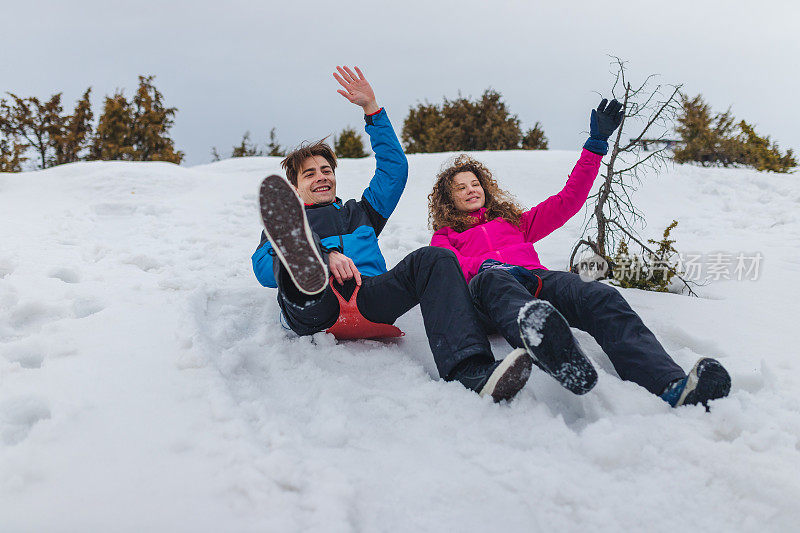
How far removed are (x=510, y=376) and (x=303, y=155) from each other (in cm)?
194

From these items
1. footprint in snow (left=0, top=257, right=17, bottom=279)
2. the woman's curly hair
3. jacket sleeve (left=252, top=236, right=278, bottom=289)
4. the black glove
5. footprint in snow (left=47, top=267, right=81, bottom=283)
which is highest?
the black glove

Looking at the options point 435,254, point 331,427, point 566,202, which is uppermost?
point 566,202

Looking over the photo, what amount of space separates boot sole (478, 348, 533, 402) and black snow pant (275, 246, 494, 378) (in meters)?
0.18

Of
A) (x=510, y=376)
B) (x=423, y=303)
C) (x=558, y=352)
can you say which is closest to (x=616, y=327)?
(x=558, y=352)

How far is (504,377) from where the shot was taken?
1619mm

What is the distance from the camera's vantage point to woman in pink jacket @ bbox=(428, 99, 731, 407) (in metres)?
1.61

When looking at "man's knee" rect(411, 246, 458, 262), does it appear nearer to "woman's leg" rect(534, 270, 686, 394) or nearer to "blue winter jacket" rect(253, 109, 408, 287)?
"blue winter jacket" rect(253, 109, 408, 287)

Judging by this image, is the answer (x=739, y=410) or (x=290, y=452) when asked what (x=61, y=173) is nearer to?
(x=290, y=452)

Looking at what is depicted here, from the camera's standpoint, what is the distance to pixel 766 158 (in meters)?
9.79

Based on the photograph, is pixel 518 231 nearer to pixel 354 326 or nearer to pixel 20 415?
pixel 354 326

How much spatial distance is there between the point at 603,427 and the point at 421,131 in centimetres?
1317

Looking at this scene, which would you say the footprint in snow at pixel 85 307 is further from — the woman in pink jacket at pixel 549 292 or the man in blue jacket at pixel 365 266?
the woman in pink jacket at pixel 549 292

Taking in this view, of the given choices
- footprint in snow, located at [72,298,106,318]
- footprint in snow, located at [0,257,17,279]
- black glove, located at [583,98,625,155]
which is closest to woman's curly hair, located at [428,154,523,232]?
black glove, located at [583,98,625,155]

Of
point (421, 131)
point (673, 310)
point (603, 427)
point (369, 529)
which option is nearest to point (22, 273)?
point (369, 529)
